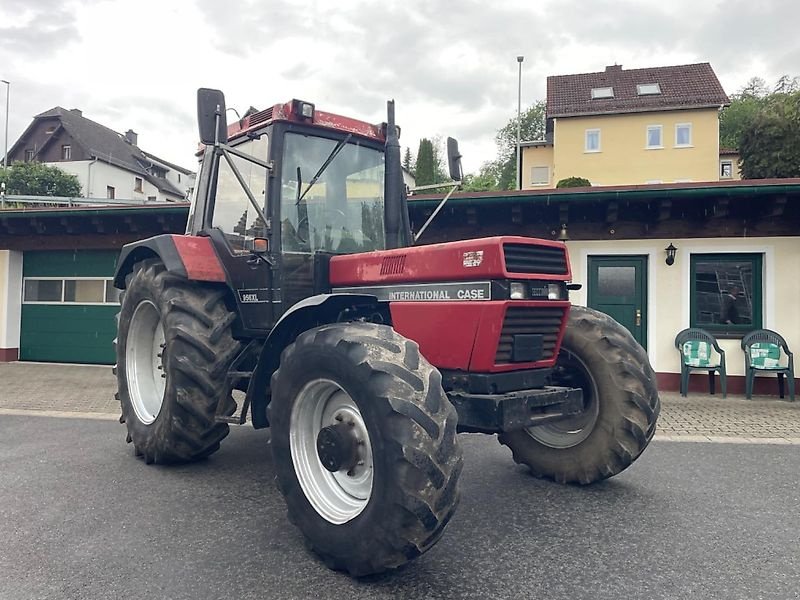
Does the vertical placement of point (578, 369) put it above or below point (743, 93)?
below

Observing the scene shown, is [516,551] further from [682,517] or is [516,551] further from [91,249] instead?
[91,249]

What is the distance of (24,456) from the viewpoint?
16.3 ft

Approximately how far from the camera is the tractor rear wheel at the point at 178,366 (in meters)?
4.05

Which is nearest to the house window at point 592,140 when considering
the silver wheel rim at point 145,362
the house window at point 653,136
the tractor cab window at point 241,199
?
the house window at point 653,136

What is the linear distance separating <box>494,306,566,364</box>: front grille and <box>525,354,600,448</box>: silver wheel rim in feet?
2.00

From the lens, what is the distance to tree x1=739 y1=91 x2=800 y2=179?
963 inches

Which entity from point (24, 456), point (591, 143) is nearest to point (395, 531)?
point (24, 456)

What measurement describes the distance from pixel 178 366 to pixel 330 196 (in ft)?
5.05

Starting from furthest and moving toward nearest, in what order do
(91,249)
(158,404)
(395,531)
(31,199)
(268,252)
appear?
1. (31,199)
2. (91,249)
3. (158,404)
4. (268,252)
5. (395,531)

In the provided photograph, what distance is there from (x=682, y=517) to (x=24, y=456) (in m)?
4.99

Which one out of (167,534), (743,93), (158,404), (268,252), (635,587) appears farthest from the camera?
(743,93)

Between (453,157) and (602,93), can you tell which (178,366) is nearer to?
(453,157)

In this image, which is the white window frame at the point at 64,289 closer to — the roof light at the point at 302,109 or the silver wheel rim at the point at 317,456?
the roof light at the point at 302,109

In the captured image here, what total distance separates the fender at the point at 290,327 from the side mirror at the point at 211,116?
109 centimetres
